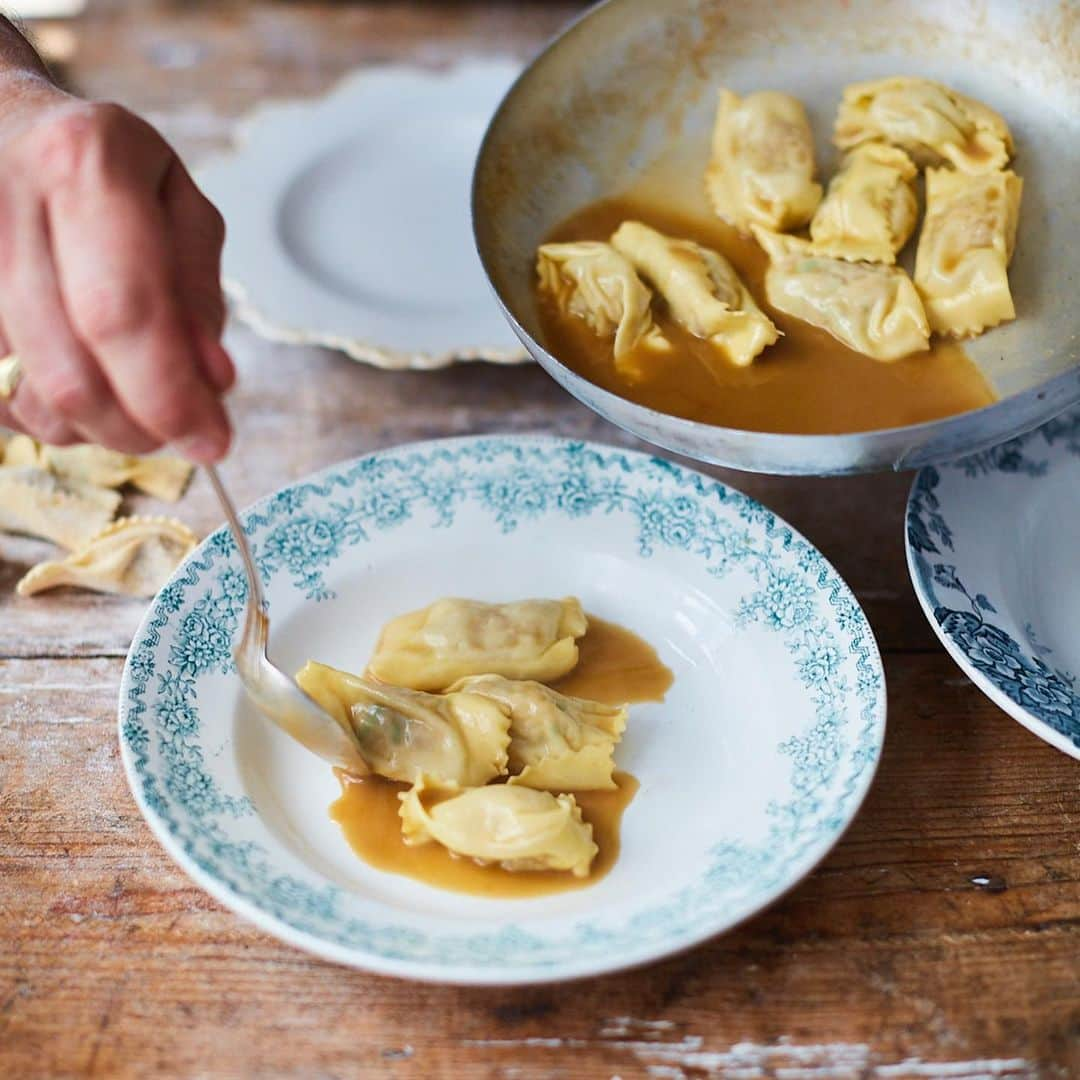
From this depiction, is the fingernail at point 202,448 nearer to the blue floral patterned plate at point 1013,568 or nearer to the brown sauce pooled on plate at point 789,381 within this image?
the brown sauce pooled on plate at point 789,381

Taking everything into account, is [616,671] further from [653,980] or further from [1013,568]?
[1013,568]

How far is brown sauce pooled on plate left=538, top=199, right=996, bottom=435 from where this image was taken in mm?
1312

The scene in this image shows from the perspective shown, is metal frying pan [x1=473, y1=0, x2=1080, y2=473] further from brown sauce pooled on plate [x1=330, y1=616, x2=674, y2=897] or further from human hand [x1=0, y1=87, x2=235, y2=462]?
human hand [x1=0, y1=87, x2=235, y2=462]

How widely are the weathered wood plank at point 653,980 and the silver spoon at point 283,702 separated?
0.58ft

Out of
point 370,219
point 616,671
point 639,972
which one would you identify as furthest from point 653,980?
point 370,219

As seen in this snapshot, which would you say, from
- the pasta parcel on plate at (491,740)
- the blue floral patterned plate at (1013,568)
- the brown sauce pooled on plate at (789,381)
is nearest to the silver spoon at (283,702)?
the pasta parcel on plate at (491,740)

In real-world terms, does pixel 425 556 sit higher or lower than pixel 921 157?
lower

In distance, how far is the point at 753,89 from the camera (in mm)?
1678

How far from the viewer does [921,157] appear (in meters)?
1.64

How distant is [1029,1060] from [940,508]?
594mm

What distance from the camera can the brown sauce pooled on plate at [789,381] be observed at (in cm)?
131

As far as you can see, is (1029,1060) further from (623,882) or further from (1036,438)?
(1036,438)

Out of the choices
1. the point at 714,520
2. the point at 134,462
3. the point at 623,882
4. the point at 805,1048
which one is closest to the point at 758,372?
the point at 714,520

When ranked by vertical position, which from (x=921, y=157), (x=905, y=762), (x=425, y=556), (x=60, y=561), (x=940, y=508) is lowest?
(x=60, y=561)
